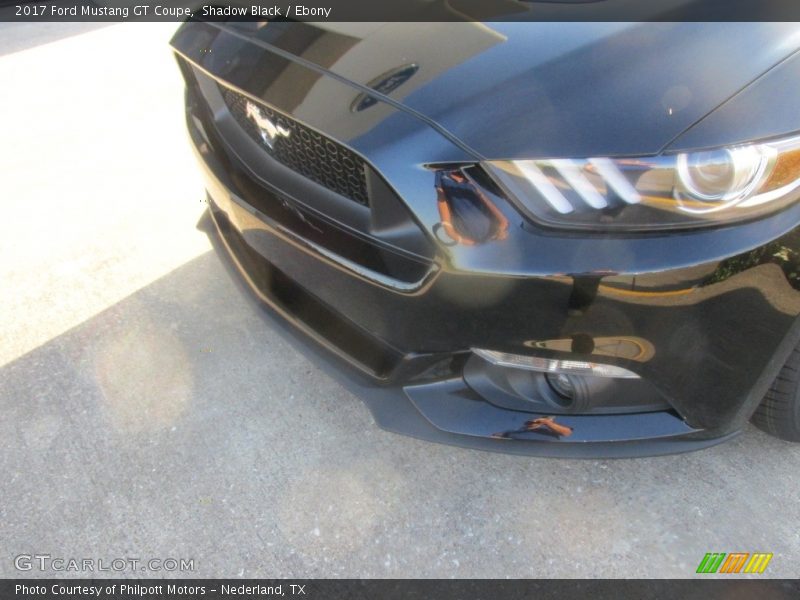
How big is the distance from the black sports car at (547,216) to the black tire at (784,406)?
12 millimetres

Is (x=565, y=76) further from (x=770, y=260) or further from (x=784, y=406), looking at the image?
(x=784, y=406)

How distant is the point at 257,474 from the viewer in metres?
1.96

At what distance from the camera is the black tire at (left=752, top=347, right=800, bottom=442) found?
166 centimetres

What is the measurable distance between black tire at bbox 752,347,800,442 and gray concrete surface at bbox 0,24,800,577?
5.5 inches

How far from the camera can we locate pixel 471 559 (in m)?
1.74

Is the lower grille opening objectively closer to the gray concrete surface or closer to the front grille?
the gray concrete surface

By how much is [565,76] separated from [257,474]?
136cm

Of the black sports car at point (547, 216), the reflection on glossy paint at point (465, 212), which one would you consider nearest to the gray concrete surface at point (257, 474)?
the black sports car at point (547, 216)

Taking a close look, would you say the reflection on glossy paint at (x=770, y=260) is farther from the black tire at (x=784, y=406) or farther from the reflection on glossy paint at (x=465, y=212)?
the reflection on glossy paint at (x=465, y=212)

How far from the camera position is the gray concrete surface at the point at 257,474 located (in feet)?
5.78
